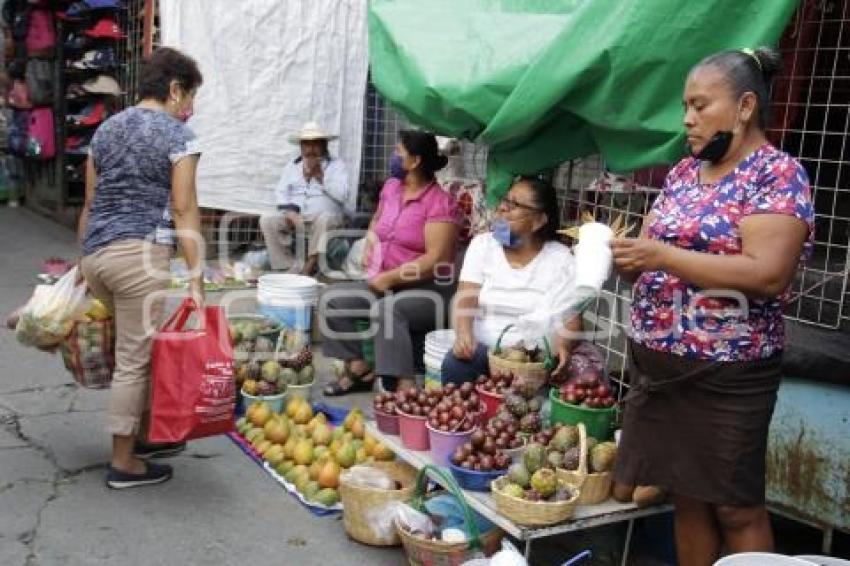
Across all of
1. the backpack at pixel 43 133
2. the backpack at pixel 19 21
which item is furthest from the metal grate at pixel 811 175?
the backpack at pixel 19 21

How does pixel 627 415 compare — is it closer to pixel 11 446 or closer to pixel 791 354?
pixel 791 354

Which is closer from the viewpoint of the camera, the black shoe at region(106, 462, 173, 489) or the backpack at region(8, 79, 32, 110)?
the black shoe at region(106, 462, 173, 489)

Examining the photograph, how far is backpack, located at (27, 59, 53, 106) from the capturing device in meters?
9.73

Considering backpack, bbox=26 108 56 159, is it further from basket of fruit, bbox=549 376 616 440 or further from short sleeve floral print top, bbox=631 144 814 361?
short sleeve floral print top, bbox=631 144 814 361

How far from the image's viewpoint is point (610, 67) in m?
2.99

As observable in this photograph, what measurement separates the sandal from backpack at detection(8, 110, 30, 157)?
6.67m

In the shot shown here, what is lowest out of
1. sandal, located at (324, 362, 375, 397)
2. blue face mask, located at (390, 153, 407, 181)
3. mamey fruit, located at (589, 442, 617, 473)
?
sandal, located at (324, 362, 375, 397)

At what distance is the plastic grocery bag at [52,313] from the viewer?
379cm

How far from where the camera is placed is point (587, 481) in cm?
313

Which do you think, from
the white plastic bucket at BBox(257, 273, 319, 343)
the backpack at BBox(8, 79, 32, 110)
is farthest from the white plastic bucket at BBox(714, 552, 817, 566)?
the backpack at BBox(8, 79, 32, 110)

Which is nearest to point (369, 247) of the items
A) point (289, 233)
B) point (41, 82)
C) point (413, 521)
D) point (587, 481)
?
point (289, 233)

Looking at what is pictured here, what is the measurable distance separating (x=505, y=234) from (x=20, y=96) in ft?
26.2

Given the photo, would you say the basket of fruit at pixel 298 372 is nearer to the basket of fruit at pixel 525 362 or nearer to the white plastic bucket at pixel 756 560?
the basket of fruit at pixel 525 362

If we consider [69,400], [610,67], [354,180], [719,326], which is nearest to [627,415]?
[719,326]
